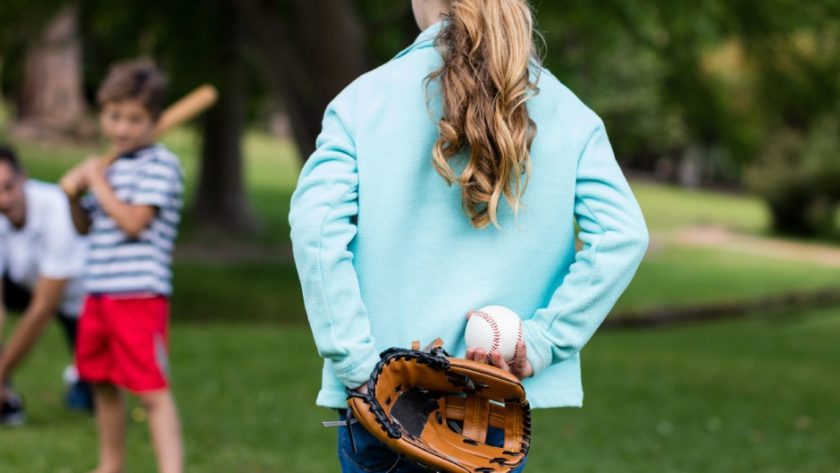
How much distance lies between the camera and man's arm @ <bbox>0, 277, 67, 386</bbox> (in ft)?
16.7

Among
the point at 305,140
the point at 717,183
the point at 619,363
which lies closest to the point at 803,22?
the point at 619,363

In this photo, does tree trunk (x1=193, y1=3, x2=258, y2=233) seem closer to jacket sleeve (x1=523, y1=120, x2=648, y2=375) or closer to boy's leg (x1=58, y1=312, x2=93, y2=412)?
boy's leg (x1=58, y1=312, x2=93, y2=412)

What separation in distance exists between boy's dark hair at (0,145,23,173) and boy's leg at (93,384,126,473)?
4.63 ft

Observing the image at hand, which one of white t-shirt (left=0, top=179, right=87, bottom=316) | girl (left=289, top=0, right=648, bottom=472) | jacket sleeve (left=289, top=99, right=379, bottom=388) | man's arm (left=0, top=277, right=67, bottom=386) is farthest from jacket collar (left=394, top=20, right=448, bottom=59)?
man's arm (left=0, top=277, right=67, bottom=386)

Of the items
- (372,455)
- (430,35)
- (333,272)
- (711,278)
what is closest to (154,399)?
(372,455)

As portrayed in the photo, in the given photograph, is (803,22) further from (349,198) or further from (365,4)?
(349,198)

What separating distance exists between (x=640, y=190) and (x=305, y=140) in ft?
114

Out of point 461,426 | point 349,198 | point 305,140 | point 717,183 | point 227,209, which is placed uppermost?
point 349,198

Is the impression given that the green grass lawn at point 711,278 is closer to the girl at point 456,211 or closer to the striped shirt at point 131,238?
the striped shirt at point 131,238

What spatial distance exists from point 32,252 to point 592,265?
3921 mm

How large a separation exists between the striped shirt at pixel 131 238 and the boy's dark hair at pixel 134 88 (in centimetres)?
18

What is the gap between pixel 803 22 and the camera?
1114 centimetres

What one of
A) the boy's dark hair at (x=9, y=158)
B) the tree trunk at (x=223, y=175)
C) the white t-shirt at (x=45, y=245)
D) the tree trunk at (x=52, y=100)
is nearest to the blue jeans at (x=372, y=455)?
the white t-shirt at (x=45, y=245)

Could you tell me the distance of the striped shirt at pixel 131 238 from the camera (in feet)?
13.1
